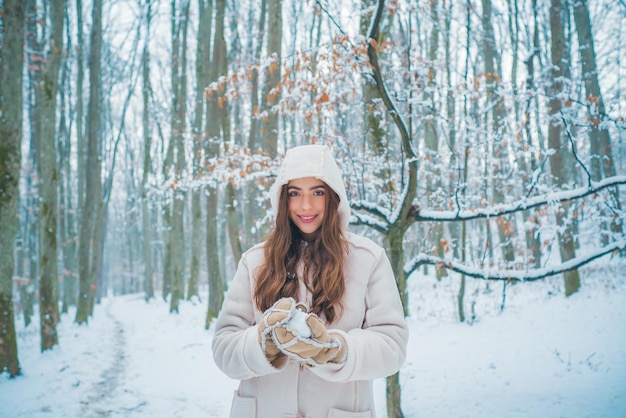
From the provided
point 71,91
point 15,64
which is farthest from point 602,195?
point 71,91

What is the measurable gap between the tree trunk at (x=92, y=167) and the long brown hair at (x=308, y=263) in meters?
11.4

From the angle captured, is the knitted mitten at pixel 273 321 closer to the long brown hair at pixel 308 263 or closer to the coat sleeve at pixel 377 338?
the coat sleeve at pixel 377 338

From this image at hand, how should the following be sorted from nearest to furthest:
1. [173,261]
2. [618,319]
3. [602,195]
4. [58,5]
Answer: [602,195], [618,319], [58,5], [173,261]

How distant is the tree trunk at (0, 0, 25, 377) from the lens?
225 inches

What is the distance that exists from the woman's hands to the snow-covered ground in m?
4.00

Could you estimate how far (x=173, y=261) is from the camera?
1517cm

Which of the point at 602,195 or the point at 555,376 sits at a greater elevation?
the point at 602,195

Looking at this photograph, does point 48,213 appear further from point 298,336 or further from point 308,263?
point 298,336

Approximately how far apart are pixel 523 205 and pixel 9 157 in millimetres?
7022

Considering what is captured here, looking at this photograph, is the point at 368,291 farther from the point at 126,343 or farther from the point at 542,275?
the point at 126,343

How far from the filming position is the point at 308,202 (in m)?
1.96

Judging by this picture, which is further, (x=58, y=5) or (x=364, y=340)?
(x=58, y=5)

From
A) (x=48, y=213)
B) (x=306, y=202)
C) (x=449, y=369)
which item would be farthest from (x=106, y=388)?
(x=306, y=202)

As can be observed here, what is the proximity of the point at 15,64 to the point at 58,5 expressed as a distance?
3.71m
